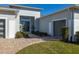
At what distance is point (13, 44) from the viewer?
8.61 meters

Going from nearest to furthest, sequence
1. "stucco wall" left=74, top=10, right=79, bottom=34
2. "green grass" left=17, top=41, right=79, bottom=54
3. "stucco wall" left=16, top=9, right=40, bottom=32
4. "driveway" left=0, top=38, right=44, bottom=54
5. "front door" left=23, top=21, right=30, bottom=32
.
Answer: "green grass" left=17, top=41, right=79, bottom=54 → "driveway" left=0, top=38, right=44, bottom=54 → "front door" left=23, top=21, right=30, bottom=32 → "stucco wall" left=16, top=9, right=40, bottom=32 → "stucco wall" left=74, top=10, right=79, bottom=34

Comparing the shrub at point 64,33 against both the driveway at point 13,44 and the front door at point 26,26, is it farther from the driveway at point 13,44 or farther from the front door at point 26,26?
the front door at point 26,26

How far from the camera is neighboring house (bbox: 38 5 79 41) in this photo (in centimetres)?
927

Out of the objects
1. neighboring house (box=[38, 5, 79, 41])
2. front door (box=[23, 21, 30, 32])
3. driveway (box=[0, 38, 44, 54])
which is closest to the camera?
driveway (box=[0, 38, 44, 54])

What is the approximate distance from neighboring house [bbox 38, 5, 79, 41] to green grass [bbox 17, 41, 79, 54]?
1.95ft

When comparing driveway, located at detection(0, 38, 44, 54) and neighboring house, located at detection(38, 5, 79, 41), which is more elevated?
neighboring house, located at detection(38, 5, 79, 41)

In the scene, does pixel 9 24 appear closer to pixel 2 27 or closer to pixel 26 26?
pixel 2 27

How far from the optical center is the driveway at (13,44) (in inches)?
336

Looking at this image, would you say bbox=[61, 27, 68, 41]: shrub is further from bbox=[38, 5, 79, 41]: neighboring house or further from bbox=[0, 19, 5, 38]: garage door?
bbox=[0, 19, 5, 38]: garage door

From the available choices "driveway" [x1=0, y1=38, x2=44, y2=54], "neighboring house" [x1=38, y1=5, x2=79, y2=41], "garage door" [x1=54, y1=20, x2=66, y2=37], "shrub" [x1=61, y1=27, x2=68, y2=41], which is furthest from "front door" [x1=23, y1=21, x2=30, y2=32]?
"shrub" [x1=61, y1=27, x2=68, y2=41]

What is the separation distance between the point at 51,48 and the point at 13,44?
1.80m

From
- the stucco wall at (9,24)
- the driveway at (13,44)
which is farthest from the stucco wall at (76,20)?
the stucco wall at (9,24)

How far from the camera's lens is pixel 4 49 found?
859 cm

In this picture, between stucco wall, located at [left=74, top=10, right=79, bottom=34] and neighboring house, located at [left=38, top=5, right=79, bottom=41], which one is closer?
neighboring house, located at [left=38, top=5, right=79, bottom=41]
